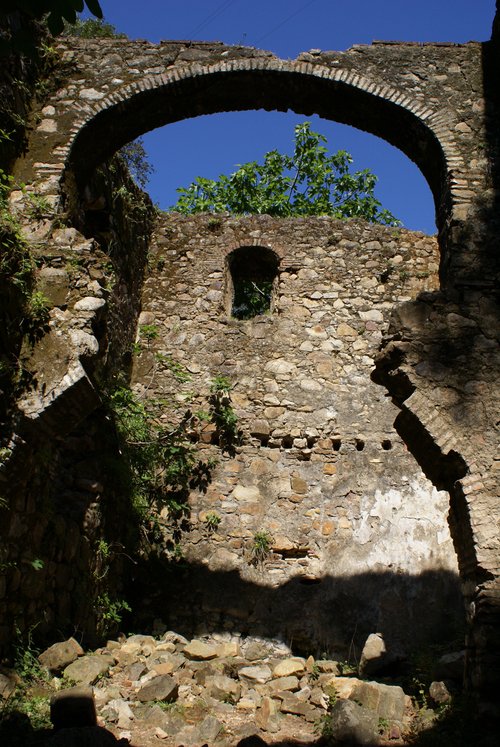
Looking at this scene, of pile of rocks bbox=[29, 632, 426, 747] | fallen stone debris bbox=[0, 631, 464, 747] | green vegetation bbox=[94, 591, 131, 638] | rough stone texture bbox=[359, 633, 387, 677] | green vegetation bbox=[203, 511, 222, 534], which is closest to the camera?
fallen stone debris bbox=[0, 631, 464, 747]

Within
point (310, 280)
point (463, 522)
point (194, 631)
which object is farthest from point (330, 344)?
point (463, 522)

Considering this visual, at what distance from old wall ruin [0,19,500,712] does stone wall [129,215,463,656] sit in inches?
6.3

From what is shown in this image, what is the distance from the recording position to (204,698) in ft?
16.3

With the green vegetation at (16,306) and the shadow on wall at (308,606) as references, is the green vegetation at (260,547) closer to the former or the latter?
the shadow on wall at (308,606)

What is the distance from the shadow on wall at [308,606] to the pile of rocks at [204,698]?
102 centimetres

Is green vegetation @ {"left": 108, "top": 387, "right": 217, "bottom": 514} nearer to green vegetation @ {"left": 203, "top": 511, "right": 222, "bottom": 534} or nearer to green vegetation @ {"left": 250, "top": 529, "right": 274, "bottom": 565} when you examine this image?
green vegetation @ {"left": 203, "top": 511, "right": 222, "bottom": 534}

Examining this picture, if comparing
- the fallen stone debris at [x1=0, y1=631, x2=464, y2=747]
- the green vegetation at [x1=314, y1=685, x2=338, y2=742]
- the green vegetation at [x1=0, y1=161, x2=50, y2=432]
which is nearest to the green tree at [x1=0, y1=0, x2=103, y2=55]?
the green vegetation at [x1=0, y1=161, x2=50, y2=432]

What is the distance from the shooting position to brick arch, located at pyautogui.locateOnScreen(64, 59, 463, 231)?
247 inches

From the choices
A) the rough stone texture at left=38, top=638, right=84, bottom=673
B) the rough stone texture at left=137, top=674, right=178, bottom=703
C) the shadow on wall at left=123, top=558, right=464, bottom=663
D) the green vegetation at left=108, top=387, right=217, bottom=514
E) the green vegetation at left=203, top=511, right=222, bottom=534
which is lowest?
the rough stone texture at left=137, top=674, right=178, bottom=703

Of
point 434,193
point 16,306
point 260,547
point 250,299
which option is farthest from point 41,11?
point 250,299

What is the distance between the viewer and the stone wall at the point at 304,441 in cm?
708

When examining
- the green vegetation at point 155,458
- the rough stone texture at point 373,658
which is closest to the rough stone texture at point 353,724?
the rough stone texture at point 373,658

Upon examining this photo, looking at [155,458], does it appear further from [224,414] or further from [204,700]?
[204,700]

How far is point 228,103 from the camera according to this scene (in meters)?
6.75
